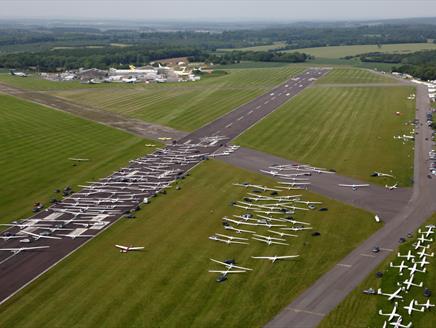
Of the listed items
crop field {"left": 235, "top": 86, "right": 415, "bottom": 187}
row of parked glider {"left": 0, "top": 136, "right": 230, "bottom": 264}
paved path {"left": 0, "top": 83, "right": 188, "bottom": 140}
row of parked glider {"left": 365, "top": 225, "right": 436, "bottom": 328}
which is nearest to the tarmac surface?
row of parked glider {"left": 0, "top": 136, "right": 230, "bottom": 264}

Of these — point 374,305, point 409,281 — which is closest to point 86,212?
point 374,305

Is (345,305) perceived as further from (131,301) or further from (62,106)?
(62,106)

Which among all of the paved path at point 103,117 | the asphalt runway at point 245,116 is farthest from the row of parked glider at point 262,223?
the paved path at point 103,117

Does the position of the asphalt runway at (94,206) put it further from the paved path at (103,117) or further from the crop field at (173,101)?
the crop field at (173,101)

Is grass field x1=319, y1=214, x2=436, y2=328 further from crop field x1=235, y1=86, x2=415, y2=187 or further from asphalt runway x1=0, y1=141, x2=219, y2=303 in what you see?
asphalt runway x1=0, y1=141, x2=219, y2=303

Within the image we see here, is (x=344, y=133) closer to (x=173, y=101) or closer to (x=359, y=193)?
(x=359, y=193)

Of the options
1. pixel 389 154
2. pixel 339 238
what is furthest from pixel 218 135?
pixel 339 238
